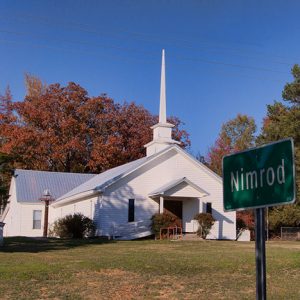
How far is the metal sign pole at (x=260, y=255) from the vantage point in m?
3.13

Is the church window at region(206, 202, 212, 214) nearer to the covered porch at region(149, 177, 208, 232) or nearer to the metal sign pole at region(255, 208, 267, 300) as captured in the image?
the covered porch at region(149, 177, 208, 232)

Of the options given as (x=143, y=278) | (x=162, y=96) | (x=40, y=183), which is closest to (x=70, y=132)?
(x=40, y=183)

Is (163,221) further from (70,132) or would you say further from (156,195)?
(70,132)

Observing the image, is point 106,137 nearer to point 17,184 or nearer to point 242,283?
point 17,184

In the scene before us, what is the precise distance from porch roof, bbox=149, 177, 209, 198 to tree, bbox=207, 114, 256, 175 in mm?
23927

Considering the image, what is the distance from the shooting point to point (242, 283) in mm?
11414

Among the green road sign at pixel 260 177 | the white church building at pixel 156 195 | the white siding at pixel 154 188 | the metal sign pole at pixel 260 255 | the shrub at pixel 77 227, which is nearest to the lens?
the green road sign at pixel 260 177

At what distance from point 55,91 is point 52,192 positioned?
50.8ft

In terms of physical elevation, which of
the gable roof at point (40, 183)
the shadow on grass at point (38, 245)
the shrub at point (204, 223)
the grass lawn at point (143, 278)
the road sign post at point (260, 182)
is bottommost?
the grass lawn at point (143, 278)

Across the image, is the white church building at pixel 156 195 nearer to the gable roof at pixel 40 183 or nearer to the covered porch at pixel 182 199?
the covered porch at pixel 182 199

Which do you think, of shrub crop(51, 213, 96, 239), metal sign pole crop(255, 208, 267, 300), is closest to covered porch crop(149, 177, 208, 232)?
shrub crop(51, 213, 96, 239)

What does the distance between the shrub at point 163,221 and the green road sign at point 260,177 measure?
28.5 m

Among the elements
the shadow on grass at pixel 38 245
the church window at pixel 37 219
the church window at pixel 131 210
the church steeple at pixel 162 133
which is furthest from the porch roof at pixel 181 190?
the church window at pixel 37 219

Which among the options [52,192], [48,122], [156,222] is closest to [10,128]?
[48,122]
